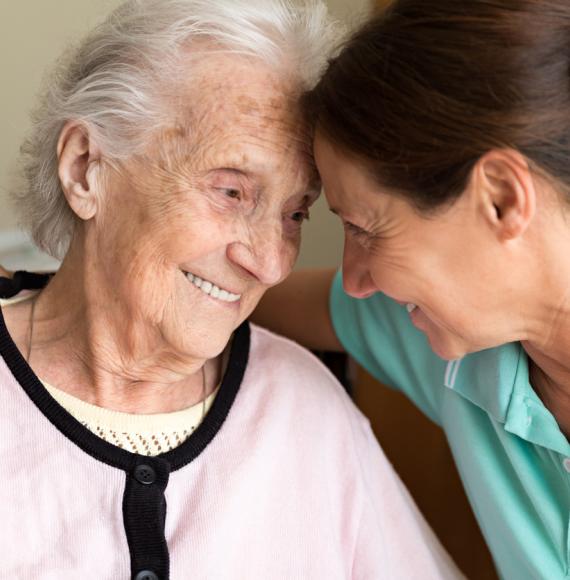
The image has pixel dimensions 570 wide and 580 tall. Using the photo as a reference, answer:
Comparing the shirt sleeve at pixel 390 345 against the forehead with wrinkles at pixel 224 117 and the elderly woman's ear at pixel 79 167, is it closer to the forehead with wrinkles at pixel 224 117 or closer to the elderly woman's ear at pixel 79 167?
the forehead with wrinkles at pixel 224 117

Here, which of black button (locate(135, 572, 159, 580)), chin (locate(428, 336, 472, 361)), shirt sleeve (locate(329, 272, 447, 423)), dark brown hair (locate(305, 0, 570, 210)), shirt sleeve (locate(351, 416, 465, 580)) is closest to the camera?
dark brown hair (locate(305, 0, 570, 210))

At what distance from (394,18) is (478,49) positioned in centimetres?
15

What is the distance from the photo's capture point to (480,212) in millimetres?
1223

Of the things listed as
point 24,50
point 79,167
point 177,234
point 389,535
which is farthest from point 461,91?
point 24,50

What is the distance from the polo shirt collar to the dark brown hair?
1.42 ft

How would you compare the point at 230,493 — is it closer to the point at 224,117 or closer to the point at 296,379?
the point at 296,379

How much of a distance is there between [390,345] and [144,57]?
2.49 feet

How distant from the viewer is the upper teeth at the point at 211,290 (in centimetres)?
145

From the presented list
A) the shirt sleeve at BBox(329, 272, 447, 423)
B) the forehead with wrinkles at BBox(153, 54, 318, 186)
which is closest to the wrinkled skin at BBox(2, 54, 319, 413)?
the forehead with wrinkles at BBox(153, 54, 318, 186)

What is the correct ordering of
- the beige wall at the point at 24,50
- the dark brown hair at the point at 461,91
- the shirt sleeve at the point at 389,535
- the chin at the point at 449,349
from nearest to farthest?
the dark brown hair at the point at 461,91 → the chin at the point at 449,349 → the shirt sleeve at the point at 389,535 → the beige wall at the point at 24,50

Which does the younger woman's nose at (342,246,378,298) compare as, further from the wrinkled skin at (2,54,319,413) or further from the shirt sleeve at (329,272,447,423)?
the shirt sleeve at (329,272,447,423)

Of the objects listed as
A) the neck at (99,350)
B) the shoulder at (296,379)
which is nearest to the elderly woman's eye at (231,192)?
the neck at (99,350)

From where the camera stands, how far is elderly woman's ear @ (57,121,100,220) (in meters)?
1.44

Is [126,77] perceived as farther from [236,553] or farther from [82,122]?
[236,553]
